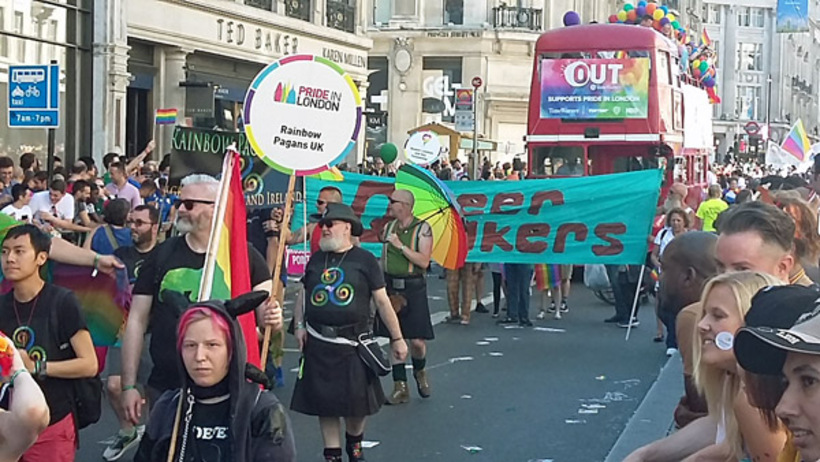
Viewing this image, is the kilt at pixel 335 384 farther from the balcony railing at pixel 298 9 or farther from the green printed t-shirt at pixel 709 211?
the balcony railing at pixel 298 9

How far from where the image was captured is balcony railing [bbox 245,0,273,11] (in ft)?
91.0

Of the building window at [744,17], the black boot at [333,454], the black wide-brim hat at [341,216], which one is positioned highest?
the building window at [744,17]

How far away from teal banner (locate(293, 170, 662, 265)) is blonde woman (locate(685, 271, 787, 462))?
32.7 ft

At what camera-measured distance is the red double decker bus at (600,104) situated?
20141mm

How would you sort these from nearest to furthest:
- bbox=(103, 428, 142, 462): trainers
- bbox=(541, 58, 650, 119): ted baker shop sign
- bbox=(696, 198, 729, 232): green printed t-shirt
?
bbox=(103, 428, 142, 462): trainers
bbox=(696, 198, 729, 232): green printed t-shirt
bbox=(541, 58, 650, 119): ted baker shop sign

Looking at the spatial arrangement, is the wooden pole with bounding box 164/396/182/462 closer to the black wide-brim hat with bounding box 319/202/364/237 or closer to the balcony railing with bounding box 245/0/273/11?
the black wide-brim hat with bounding box 319/202/364/237

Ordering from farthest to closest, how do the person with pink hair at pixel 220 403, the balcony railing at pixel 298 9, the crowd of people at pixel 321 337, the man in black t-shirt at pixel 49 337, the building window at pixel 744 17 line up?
the building window at pixel 744 17
the balcony railing at pixel 298 9
the man in black t-shirt at pixel 49 337
the person with pink hair at pixel 220 403
the crowd of people at pixel 321 337

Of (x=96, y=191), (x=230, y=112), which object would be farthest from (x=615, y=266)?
(x=230, y=112)

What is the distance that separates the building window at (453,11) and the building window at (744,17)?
56.8 meters

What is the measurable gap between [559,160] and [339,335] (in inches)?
536

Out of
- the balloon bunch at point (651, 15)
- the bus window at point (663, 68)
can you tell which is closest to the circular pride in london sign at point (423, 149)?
the balloon bunch at point (651, 15)

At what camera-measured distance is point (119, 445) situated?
795 cm

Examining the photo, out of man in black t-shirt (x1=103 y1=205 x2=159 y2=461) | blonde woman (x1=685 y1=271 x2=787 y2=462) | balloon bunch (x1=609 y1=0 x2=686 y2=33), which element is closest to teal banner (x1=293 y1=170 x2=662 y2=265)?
man in black t-shirt (x1=103 y1=205 x2=159 y2=461)

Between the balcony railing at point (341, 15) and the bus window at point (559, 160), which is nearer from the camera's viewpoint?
the bus window at point (559, 160)
